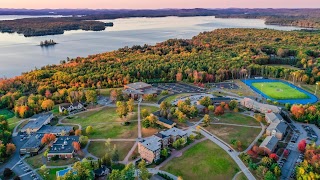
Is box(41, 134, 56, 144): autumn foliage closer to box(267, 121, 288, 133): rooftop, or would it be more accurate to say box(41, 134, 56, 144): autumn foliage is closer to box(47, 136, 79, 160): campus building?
box(47, 136, 79, 160): campus building

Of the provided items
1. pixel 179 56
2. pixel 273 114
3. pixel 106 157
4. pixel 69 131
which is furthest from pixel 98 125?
pixel 179 56

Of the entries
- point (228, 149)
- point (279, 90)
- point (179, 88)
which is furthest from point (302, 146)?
point (179, 88)

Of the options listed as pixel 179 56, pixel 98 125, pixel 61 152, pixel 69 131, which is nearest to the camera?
pixel 61 152

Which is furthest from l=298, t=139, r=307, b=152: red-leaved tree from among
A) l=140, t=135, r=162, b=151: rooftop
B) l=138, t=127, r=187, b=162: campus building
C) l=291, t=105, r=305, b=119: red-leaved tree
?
l=140, t=135, r=162, b=151: rooftop

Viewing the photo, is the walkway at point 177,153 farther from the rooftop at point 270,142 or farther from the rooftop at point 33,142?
the rooftop at point 33,142

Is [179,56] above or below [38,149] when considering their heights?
above

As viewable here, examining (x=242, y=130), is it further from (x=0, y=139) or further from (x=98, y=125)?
(x=0, y=139)

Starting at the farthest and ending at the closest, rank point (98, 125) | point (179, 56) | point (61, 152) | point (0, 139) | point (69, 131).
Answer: point (179, 56), point (98, 125), point (69, 131), point (0, 139), point (61, 152)
